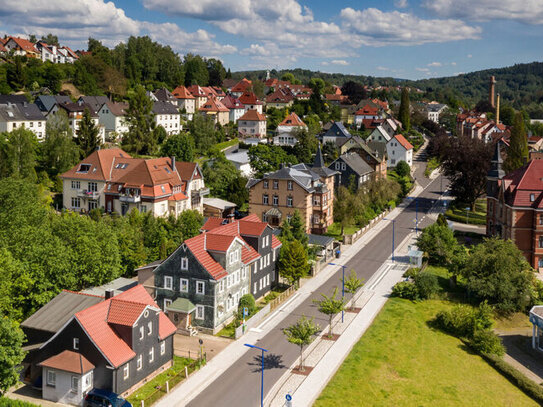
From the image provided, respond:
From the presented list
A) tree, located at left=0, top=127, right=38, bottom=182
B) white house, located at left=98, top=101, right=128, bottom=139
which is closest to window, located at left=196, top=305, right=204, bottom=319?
tree, located at left=0, top=127, right=38, bottom=182

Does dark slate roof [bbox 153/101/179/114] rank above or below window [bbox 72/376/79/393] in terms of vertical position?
above

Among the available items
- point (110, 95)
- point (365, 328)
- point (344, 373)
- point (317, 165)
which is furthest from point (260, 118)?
point (344, 373)

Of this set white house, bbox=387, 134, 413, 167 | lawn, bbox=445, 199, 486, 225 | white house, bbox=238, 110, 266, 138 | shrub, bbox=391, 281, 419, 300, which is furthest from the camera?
white house, bbox=238, 110, 266, 138

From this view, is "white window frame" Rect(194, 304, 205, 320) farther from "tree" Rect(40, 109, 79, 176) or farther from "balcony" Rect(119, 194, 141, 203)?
"tree" Rect(40, 109, 79, 176)

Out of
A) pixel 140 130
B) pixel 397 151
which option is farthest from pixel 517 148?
pixel 140 130

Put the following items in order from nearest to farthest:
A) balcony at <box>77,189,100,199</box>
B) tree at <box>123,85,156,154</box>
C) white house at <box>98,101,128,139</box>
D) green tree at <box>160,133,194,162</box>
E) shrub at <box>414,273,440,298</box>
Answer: shrub at <box>414,273,440,298</box>, balcony at <box>77,189,100,199</box>, green tree at <box>160,133,194,162</box>, tree at <box>123,85,156,154</box>, white house at <box>98,101,128,139</box>
